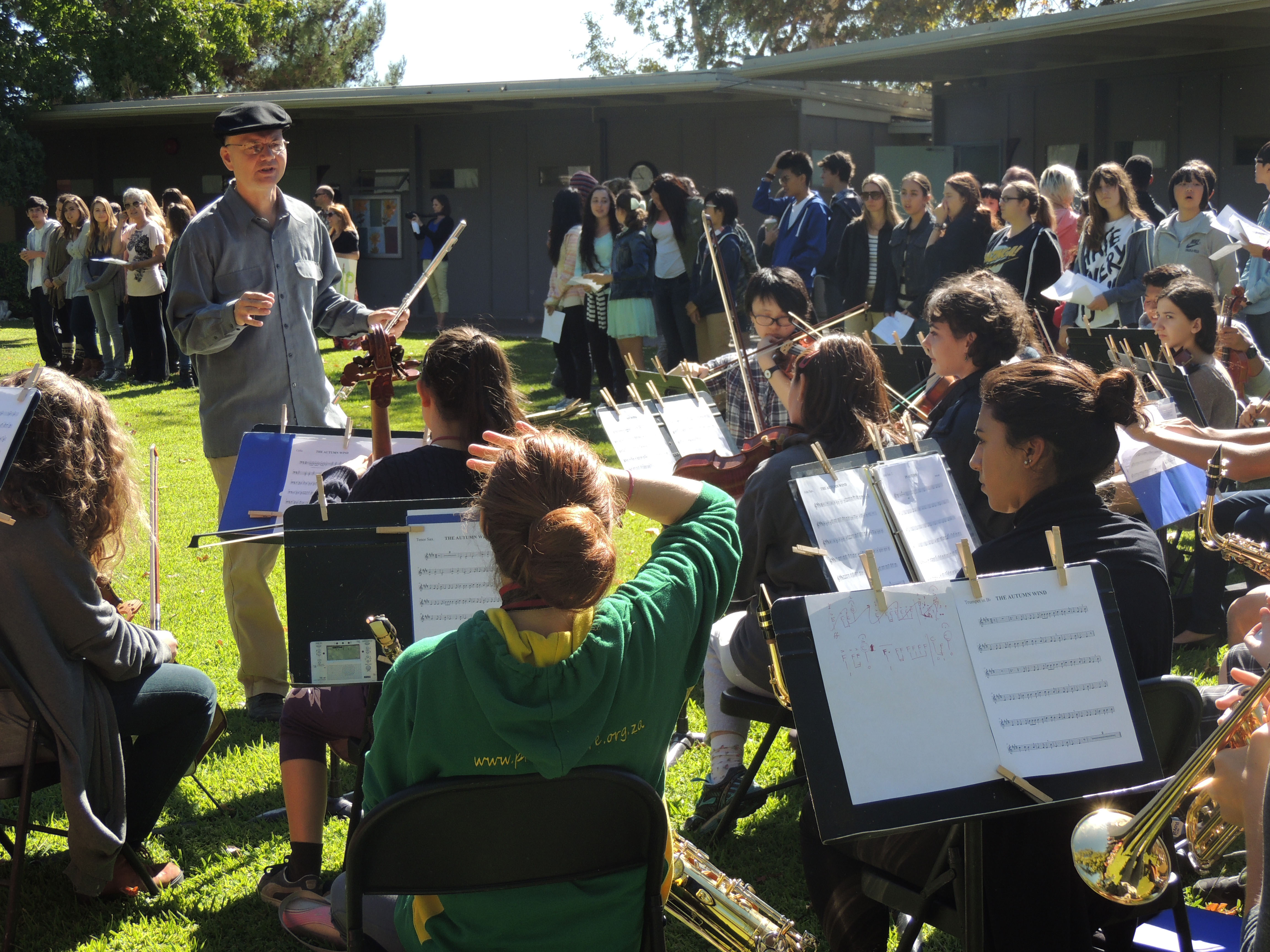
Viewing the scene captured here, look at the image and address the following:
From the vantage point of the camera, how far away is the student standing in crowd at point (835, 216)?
8.42m

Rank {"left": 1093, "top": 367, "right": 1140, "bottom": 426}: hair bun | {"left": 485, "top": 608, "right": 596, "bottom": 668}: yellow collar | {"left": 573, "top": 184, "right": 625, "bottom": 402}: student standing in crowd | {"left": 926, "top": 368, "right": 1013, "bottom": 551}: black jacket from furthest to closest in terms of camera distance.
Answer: {"left": 573, "top": 184, "right": 625, "bottom": 402}: student standing in crowd
{"left": 926, "top": 368, "right": 1013, "bottom": 551}: black jacket
{"left": 1093, "top": 367, "right": 1140, "bottom": 426}: hair bun
{"left": 485, "top": 608, "right": 596, "bottom": 668}: yellow collar

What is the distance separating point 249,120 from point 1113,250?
488 centimetres

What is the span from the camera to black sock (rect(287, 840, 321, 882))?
9.40 feet

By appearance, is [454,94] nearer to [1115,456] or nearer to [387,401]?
[387,401]

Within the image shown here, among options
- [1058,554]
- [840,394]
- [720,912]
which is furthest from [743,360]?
[1058,554]

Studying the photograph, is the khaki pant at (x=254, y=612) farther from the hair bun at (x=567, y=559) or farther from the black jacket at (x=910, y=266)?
the black jacket at (x=910, y=266)

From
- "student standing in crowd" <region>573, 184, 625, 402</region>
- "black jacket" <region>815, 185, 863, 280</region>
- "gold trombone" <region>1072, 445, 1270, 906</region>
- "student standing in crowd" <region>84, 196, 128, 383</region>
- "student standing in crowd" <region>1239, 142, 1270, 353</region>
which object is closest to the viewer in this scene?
"gold trombone" <region>1072, 445, 1270, 906</region>

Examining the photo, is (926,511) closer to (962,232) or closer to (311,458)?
(311,458)

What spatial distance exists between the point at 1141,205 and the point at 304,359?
6.24 metres

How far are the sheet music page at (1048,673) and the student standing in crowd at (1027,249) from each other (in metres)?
4.96

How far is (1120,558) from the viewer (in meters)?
2.24

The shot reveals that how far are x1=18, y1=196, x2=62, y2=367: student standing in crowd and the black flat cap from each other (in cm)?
914

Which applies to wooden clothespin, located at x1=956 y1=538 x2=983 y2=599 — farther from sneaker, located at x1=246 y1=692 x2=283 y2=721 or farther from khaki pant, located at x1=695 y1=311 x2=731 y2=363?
khaki pant, located at x1=695 y1=311 x2=731 y2=363

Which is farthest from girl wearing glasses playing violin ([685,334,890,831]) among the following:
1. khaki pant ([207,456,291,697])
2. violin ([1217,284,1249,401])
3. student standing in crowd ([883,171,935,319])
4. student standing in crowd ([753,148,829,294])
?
student standing in crowd ([753,148,829,294])
